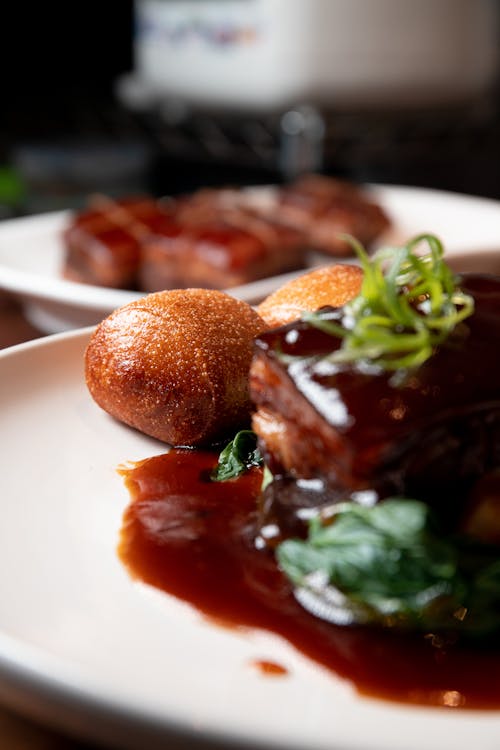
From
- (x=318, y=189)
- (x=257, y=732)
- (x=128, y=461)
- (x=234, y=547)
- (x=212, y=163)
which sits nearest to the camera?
(x=257, y=732)

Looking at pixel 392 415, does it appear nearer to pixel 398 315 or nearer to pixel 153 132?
pixel 398 315

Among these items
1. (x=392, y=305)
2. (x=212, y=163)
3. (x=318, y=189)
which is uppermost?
(x=392, y=305)

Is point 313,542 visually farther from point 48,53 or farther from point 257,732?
point 48,53

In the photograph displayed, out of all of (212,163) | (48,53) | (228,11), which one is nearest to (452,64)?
(228,11)

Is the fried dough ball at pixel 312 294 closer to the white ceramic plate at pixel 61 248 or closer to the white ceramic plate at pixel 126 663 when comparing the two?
the white ceramic plate at pixel 61 248

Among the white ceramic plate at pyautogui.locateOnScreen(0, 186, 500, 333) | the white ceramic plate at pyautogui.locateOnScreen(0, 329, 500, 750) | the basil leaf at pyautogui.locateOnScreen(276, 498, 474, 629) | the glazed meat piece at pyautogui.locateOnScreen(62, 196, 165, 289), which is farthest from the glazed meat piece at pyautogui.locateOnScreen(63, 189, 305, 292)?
the basil leaf at pyautogui.locateOnScreen(276, 498, 474, 629)

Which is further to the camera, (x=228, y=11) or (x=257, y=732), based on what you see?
(x=228, y=11)
